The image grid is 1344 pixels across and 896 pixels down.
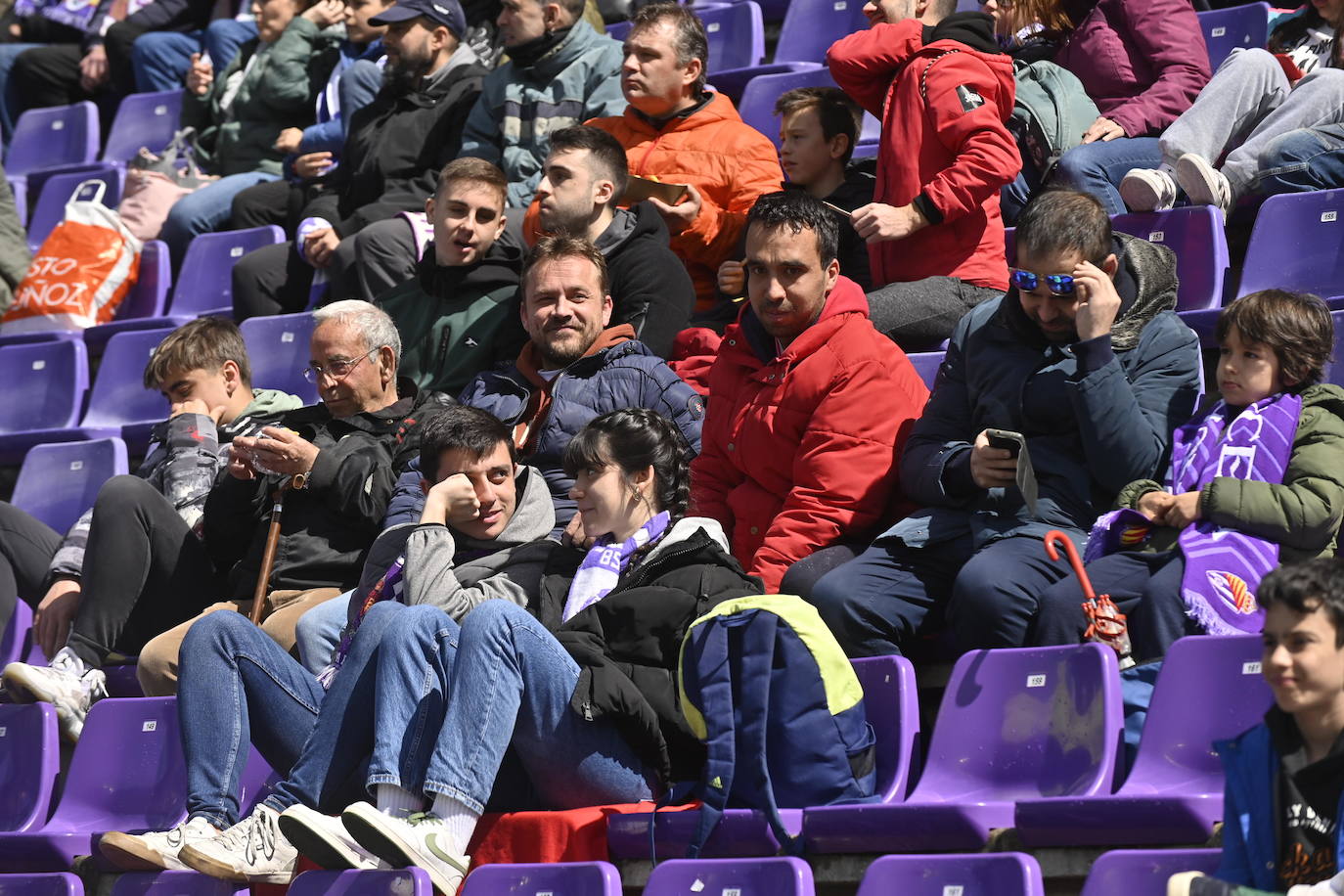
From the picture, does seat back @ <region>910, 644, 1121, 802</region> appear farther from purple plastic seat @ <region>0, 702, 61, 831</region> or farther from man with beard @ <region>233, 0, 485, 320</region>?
man with beard @ <region>233, 0, 485, 320</region>

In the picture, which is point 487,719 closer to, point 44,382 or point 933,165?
point 933,165

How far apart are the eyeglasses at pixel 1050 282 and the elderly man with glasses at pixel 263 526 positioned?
153 centimetres

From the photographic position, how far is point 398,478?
171 inches

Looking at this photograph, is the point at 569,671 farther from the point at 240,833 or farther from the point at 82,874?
the point at 82,874

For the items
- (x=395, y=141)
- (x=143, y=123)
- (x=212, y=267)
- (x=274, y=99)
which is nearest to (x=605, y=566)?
(x=395, y=141)

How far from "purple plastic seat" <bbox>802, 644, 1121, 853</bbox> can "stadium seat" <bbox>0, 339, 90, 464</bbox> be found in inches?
148

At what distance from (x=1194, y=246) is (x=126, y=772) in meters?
2.74

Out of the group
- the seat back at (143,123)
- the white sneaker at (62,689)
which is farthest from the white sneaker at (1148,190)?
the seat back at (143,123)

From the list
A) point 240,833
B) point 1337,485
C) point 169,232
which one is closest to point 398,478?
point 240,833

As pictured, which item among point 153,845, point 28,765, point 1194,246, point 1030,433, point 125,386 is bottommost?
point 28,765

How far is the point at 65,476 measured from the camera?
5.58 m

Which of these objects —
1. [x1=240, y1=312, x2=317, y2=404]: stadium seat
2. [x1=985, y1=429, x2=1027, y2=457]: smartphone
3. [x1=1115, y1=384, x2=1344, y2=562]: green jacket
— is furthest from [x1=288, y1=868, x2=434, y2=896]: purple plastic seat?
[x1=240, y1=312, x2=317, y2=404]: stadium seat

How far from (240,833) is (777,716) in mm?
1081

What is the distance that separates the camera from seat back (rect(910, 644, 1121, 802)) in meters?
3.12
